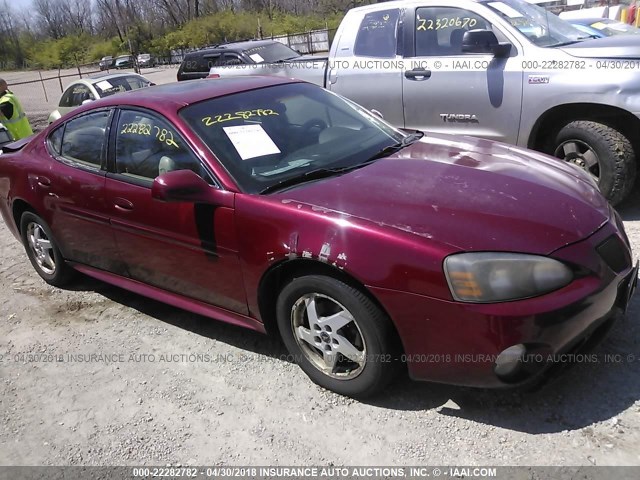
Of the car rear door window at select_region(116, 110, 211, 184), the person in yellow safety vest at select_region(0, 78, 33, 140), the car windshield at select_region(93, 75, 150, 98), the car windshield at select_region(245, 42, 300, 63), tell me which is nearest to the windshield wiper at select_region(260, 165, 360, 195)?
the car rear door window at select_region(116, 110, 211, 184)

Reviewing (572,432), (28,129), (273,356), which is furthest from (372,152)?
(28,129)

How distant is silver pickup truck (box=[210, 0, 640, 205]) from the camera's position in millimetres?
4727

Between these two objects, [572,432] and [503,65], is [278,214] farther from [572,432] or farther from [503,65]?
[503,65]

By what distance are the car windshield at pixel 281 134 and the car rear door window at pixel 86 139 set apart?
831 millimetres

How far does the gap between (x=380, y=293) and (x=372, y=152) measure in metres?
1.22

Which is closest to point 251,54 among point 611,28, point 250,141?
point 611,28

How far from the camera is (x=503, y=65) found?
5.21m

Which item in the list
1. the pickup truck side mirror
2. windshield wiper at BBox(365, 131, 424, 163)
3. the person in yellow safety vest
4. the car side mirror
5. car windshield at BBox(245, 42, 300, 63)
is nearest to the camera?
the car side mirror

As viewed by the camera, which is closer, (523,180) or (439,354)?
(439,354)

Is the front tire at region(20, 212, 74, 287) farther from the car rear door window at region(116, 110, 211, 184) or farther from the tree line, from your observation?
the tree line

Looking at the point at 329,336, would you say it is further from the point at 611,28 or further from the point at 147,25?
the point at 147,25

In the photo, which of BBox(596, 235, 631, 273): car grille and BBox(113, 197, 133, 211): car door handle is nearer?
BBox(596, 235, 631, 273): car grille

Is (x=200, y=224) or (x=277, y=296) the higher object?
(x=200, y=224)

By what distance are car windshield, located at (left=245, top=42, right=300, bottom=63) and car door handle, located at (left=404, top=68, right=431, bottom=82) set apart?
614cm
